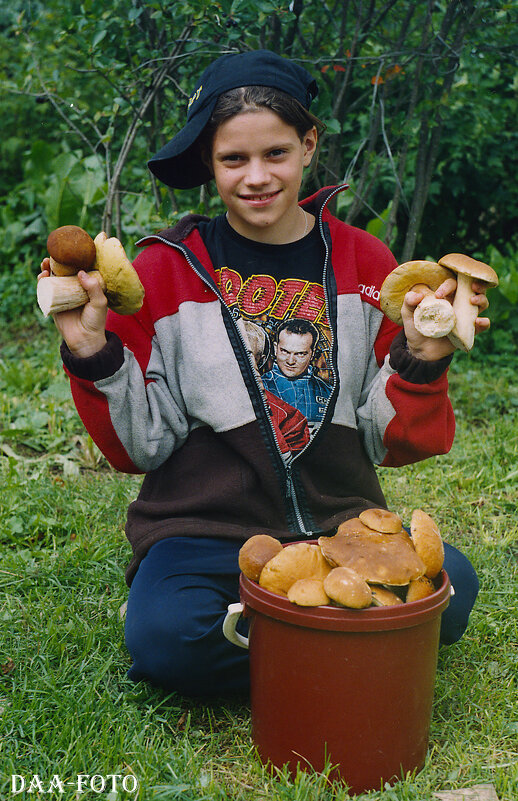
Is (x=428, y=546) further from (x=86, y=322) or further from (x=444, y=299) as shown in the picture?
(x=86, y=322)

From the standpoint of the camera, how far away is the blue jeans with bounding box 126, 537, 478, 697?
5.83ft

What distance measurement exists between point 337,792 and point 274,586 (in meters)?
0.42

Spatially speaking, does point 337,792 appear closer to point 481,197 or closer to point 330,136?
point 330,136

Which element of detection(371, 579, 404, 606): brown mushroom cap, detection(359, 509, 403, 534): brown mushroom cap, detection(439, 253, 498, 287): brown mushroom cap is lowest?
detection(371, 579, 404, 606): brown mushroom cap

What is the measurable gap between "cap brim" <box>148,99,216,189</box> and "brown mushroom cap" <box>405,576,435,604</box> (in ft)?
3.81

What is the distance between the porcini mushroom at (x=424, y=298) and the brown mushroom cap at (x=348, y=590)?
550mm

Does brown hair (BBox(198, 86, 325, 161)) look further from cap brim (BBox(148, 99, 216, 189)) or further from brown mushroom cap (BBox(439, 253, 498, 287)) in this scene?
brown mushroom cap (BBox(439, 253, 498, 287))

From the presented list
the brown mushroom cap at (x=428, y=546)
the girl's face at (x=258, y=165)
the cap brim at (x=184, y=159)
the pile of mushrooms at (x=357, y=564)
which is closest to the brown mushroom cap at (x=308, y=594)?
the pile of mushrooms at (x=357, y=564)

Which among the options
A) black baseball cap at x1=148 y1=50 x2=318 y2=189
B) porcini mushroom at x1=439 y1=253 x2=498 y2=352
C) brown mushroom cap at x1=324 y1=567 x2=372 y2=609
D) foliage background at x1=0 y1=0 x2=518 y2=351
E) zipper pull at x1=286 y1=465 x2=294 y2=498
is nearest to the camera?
brown mushroom cap at x1=324 y1=567 x2=372 y2=609

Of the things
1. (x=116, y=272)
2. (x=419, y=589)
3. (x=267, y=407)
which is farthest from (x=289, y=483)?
(x=116, y=272)

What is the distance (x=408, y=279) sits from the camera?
5.56ft

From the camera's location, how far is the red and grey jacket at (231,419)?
1.94 metres

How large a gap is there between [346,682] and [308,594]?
193 millimetres

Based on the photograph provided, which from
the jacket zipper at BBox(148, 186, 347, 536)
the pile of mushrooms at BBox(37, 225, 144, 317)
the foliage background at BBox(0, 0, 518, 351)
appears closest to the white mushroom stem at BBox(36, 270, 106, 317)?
the pile of mushrooms at BBox(37, 225, 144, 317)
